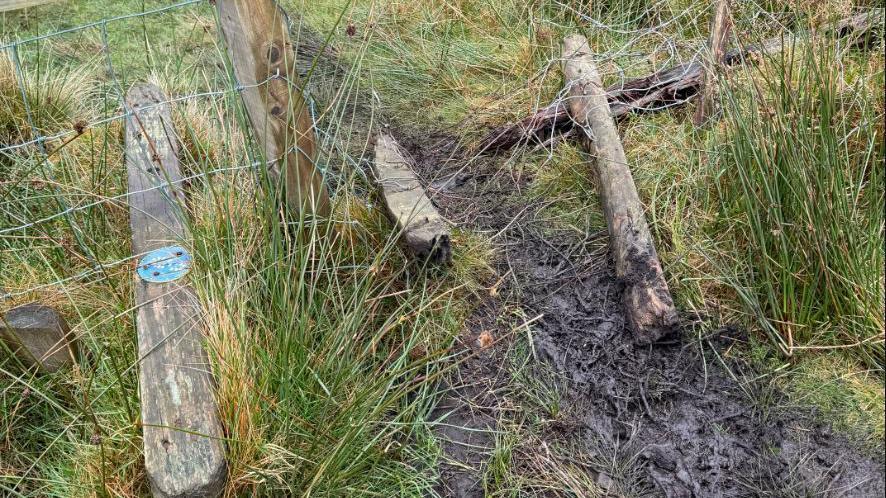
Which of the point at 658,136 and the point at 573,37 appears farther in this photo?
the point at 573,37

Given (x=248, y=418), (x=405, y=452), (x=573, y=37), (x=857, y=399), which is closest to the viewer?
(x=857, y=399)

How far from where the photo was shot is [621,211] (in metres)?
3.55

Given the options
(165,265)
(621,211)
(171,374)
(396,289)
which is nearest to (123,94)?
(165,265)

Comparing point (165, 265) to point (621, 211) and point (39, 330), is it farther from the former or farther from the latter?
point (621, 211)

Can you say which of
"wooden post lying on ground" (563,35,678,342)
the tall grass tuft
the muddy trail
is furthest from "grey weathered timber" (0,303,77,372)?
the tall grass tuft

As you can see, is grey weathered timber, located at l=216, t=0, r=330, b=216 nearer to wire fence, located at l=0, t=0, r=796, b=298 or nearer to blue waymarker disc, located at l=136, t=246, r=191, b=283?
wire fence, located at l=0, t=0, r=796, b=298

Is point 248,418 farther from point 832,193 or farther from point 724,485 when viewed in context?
point 832,193

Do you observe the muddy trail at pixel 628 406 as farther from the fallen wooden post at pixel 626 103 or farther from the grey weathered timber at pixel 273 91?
the grey weathered timber at pixel 273 91

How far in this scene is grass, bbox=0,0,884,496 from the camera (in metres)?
2.68

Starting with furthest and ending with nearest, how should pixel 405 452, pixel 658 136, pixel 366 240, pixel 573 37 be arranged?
pixel 573 37 → pixel 658 136 → pixel 366 240 → pixel 405 452

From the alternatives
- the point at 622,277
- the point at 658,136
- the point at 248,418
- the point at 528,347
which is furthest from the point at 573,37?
the point at 248,418

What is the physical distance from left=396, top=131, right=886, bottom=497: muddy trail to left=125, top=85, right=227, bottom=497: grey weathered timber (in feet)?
2.98

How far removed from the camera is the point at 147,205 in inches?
135

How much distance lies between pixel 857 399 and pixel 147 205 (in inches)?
112
